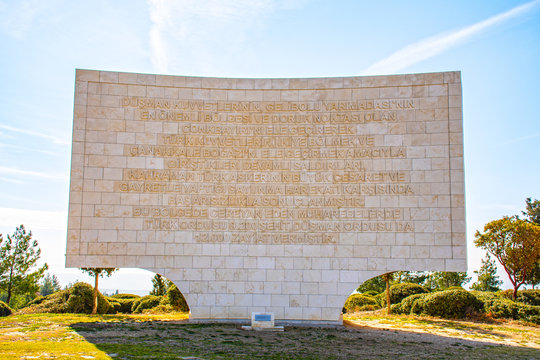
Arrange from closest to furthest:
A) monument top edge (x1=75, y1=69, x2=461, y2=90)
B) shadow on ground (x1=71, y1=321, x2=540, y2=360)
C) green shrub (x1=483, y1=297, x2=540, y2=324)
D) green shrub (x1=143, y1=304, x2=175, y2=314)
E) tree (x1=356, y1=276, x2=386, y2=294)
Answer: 1. shadow on ground (x1=71, y1=321, x2=540, y2=360)
2. monument top edge (x1=75, y1=69, x2=461, y2=90)
3. green shrub (x1=483, y1=297, x2=540, y2=324)
4. green shrub (x1=143, y1=304, x2=175, y2=314)
5. tree (x1=356, y1=276, x2=386, y2=294)

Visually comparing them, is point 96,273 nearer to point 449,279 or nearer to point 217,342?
point 217,342

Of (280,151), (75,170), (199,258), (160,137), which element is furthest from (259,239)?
(75,170)

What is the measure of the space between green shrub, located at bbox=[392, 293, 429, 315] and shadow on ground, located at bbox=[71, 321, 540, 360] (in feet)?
15.2

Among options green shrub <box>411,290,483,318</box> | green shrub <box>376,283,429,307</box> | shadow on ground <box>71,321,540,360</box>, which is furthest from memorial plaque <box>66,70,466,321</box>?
green shrub <box>376,283,429,307</box>

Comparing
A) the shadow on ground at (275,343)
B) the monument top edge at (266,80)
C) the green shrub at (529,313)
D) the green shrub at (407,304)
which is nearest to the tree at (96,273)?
the shadow on ground at (275,343)

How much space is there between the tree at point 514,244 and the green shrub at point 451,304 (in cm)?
372

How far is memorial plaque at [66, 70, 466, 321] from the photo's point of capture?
45.4 feet

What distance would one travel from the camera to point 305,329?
42.9ft

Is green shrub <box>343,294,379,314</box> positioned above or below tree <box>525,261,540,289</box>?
below

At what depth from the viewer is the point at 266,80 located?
14828mm

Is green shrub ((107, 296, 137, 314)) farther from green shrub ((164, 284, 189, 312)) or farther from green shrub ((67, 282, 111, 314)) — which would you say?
green shrub ((164, 284, 189, 312))

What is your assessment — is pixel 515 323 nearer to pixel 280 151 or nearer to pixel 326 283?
pixel 326 283

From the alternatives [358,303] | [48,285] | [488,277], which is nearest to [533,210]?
[488,277]

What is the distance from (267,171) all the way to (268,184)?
407 mm
